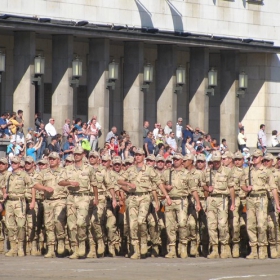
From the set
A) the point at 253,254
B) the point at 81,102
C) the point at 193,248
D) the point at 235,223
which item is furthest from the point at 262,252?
the point at 81,102

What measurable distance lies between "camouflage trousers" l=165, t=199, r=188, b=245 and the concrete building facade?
1473 cm

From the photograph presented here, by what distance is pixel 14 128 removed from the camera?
113ft

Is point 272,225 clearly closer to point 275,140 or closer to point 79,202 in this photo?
point 79,202

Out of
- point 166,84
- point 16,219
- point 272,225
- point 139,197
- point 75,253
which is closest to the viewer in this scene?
point 75,253

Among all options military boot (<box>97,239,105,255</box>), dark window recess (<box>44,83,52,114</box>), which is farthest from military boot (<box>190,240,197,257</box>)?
dark window recess (<box>44,83,52,114</box>)

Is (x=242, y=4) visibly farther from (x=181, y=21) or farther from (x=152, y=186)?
(x=152, y=186)

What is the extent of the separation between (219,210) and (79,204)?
2736mm

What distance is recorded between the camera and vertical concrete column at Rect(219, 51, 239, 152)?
158 feet

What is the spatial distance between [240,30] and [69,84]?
384 inches

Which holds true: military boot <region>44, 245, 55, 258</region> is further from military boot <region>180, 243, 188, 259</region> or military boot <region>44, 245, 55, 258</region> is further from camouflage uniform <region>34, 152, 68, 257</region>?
military boot <region>180, 243, 188, 259</region>

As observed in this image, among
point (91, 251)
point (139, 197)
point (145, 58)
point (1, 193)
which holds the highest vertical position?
point (145, 58)

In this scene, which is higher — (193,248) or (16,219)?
(16,219)

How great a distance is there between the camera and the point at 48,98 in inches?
1720

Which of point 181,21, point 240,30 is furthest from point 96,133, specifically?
point 240,30
